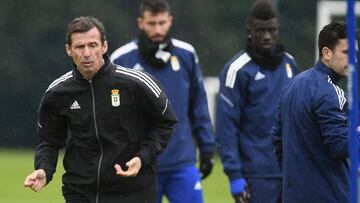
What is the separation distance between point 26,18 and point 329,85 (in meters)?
9.91

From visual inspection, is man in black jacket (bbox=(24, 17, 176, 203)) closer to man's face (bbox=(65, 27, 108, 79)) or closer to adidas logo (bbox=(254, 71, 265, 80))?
man's face (bbox=(65, 27, 108, 79))

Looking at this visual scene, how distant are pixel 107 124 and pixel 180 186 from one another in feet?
8.72

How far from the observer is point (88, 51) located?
7.58 metres

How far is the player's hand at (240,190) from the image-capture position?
9.42 meters

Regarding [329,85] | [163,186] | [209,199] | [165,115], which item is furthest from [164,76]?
[209,199]

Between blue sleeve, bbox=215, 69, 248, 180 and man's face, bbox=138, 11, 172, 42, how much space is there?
113cm

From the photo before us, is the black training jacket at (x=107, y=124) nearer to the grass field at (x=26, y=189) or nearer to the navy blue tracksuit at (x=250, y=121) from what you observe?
the navy blue tracksuit at (x=250, y=121)

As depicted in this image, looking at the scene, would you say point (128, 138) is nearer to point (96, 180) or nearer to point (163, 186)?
point (96, 180)

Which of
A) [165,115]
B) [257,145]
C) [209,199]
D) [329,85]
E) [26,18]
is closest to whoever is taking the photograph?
[329,85]

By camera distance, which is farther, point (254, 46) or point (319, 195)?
point (254, 46)

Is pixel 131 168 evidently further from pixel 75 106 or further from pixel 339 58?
pixel 339 58

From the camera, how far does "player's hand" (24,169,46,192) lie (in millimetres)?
7445

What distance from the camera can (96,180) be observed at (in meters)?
7.55

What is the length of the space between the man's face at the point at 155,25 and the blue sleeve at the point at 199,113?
44 cm
